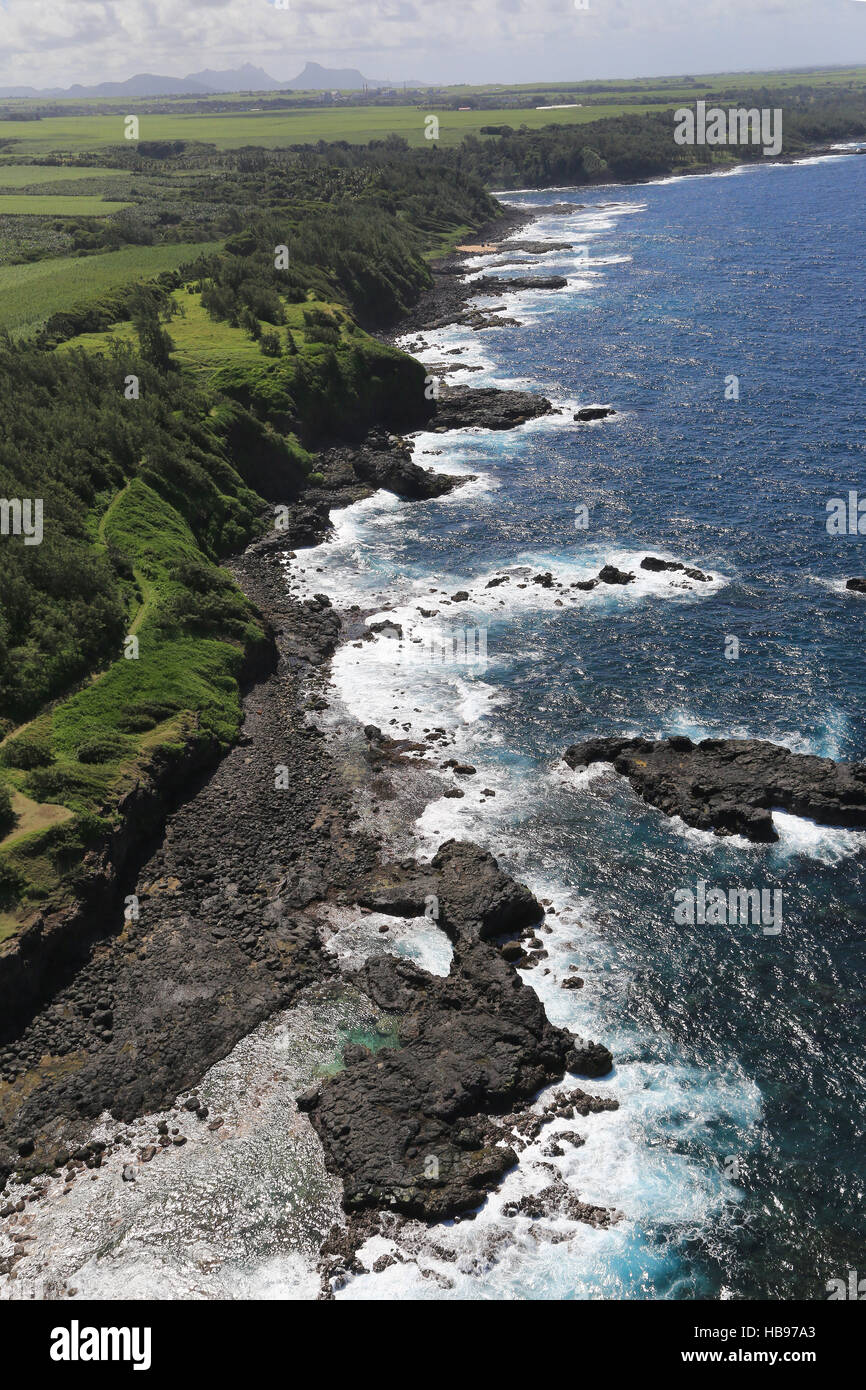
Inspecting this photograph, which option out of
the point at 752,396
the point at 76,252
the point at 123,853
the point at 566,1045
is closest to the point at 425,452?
the point at 752,396

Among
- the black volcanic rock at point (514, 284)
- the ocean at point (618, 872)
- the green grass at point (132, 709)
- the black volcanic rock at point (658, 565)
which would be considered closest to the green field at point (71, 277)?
the black volcanic rock at point (514, 284)

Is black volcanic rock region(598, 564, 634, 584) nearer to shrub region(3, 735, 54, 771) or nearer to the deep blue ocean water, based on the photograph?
the deep blue ocean water

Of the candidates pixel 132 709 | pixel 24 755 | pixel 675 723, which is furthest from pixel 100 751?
pixel 675 723

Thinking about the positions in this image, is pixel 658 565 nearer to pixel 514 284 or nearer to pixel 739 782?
pixel 739 782

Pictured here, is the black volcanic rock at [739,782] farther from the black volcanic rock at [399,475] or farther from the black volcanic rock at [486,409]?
the black volcanic rock at [486,409]

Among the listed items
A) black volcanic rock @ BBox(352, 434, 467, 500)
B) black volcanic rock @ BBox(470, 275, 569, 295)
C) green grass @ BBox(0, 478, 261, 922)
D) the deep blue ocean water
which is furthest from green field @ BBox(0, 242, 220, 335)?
green grass @ BBox(0, 478, 261, 922)

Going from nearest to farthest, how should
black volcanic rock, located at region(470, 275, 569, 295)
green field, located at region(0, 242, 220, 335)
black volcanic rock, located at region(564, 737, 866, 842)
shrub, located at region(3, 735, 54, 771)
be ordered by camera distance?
shrub, located at region(3, 735, 54, 771) → black volcanic rock, located at region(564, 737, 866, 842) → green field, located at region(0, 242, 220, 335) → black volcanic rock, located at region(470, 275, 569, 295)
